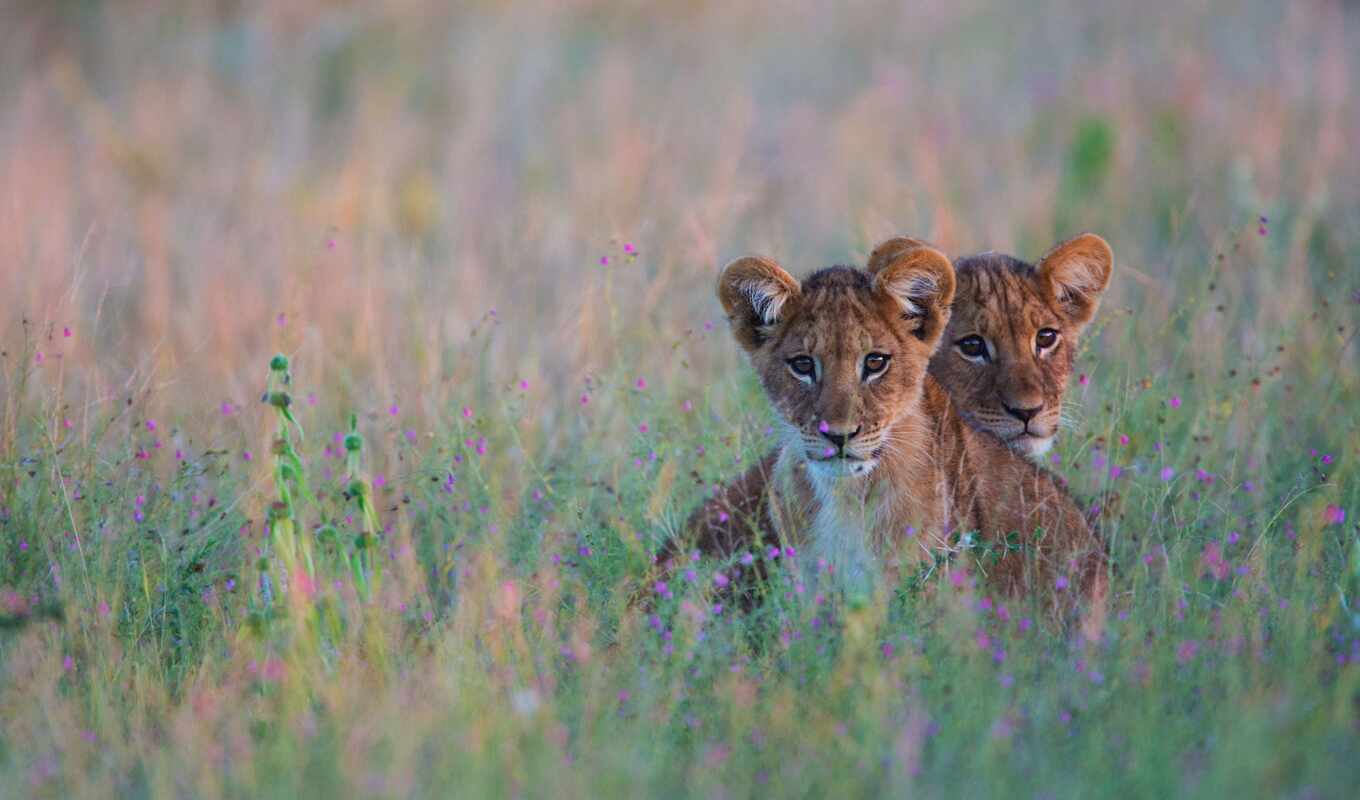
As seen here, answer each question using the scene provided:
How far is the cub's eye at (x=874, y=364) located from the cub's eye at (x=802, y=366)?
0.58ft

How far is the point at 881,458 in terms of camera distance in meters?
5.57

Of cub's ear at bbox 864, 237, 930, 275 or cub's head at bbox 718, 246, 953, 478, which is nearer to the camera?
cub's head at bbox 718, 246, 953, 478

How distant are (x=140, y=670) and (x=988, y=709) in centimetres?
249

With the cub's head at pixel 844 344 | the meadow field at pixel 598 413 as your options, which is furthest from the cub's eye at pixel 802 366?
the meadow field at pixel 598 413

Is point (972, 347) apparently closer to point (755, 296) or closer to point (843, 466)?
point (755, 296)

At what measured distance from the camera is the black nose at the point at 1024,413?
607 cm

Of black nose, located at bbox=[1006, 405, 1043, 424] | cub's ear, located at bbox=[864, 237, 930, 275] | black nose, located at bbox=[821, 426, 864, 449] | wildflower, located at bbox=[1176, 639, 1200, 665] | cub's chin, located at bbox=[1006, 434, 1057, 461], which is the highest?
cub's ear, located at bbox=[864, 237, 930, 275]

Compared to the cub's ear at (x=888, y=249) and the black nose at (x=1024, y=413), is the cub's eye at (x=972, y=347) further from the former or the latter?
the cub's ear at (x=888, y=249)

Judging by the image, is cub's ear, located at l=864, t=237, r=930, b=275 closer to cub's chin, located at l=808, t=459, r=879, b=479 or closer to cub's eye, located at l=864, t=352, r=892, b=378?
cub's eye, located at l=864, t=352, r=892, b=378

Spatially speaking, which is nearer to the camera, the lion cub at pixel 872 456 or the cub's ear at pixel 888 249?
the lion cub at pixel 872 456

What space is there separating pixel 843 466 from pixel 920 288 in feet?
2.37

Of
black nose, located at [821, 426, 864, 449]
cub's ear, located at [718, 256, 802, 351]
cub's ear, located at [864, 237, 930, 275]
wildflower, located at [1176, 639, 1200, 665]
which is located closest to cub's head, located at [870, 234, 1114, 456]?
cub's ear, located at [864, 237, 930, 275]

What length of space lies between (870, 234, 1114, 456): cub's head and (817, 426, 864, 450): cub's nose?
979mm

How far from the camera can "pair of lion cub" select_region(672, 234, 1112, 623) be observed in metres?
5.43
